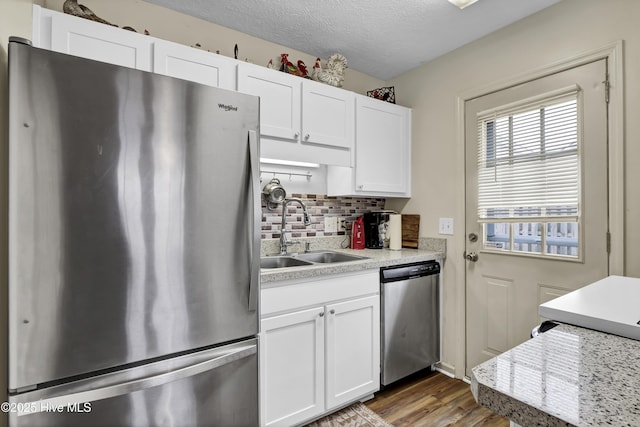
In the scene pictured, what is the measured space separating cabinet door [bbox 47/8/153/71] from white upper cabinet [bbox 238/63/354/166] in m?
0.49

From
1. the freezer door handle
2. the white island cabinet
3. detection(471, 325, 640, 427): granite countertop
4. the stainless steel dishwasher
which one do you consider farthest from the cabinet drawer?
detection(471, 325, 640, 427): granite countertop

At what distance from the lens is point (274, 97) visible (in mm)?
1939

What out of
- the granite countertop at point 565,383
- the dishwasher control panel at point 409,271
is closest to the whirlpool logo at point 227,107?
the granite countertop at point 565,383


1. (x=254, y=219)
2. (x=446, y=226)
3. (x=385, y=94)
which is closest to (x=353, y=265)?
(x=254, y=219)

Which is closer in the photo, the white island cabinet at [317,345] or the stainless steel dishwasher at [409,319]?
the white island cabinet at [317,345]

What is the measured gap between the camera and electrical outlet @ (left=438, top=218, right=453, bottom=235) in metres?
2.39

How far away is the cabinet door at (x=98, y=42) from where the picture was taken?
137 centimetres

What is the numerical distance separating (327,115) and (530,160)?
1319 millimetres

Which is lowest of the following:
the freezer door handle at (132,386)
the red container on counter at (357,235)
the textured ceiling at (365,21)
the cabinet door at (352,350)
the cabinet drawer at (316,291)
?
the cabinet door at (352,350)

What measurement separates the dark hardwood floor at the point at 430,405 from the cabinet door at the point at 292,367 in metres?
0.48

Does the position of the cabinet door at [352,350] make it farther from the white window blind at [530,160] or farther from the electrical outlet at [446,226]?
the white window blind at [530,160]

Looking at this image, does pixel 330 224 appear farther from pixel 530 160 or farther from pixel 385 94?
pixel 530 160

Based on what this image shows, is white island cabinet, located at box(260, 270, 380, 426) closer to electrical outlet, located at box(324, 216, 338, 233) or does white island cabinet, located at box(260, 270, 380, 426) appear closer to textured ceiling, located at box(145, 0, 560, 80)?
electrical outlet, located at box(324, 216, 338, 233)

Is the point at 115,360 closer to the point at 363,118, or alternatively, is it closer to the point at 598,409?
Answer: the point at 598,409
